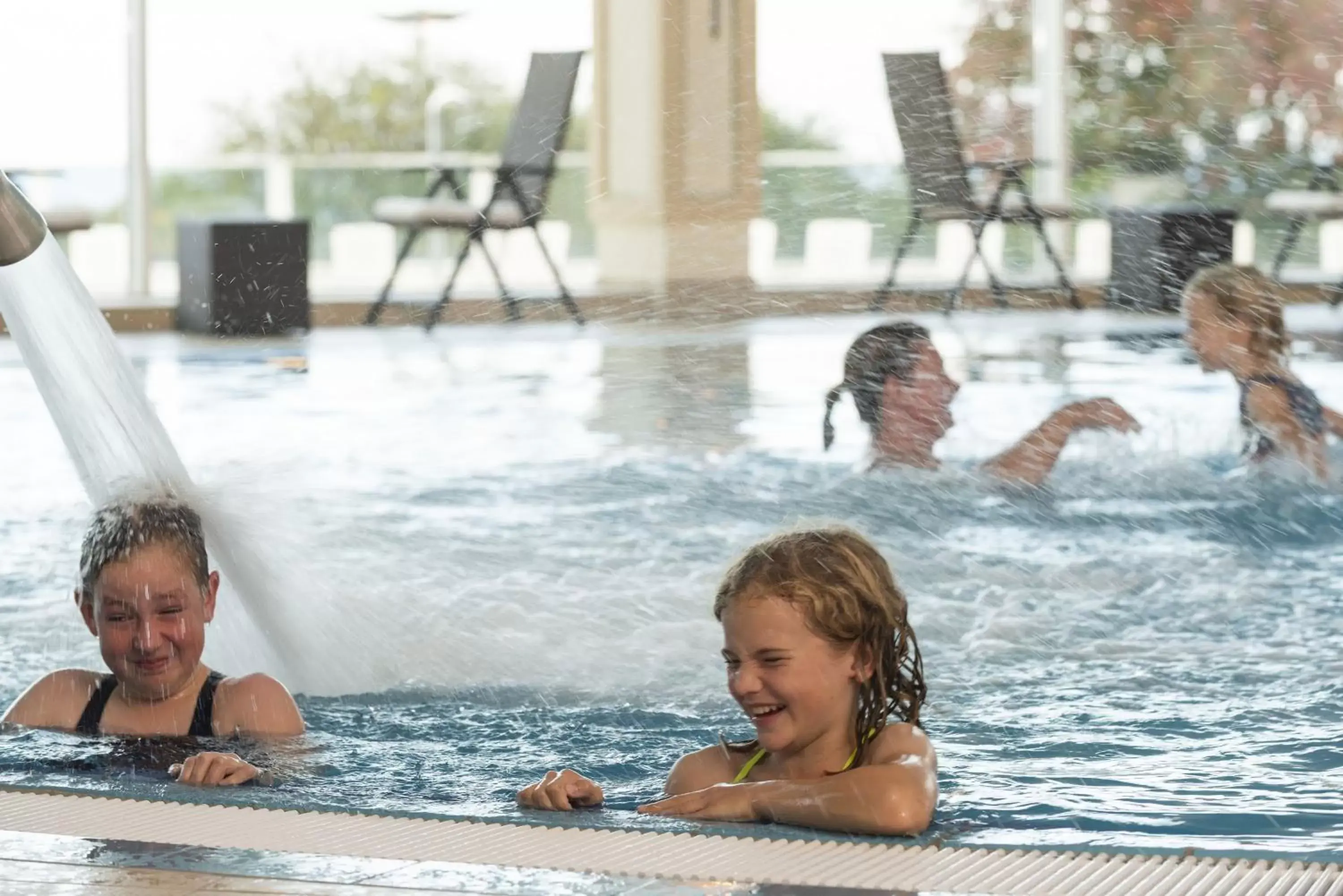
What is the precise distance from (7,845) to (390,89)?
35.6 feet

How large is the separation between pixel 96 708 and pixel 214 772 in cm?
58

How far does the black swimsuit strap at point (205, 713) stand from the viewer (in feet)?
9.53

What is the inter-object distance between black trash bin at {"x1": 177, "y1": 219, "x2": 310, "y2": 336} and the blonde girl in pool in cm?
761

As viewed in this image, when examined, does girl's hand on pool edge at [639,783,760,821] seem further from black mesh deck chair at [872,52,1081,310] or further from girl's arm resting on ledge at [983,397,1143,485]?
black mesh deck chair at [872,52,1081,310]

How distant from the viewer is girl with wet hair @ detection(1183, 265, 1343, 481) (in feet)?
18.2

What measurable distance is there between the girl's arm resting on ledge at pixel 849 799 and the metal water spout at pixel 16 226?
151 centimetres

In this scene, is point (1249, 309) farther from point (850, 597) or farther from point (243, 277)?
point (243, 277)

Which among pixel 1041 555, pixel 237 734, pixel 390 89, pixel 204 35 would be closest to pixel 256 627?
pixel 237 734

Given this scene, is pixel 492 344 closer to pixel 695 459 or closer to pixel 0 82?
pixel 695 459

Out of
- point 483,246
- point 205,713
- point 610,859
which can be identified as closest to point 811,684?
point 610,859

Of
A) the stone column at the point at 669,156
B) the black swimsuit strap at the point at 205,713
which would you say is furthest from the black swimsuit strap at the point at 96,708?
the stone column at the point at 669,156

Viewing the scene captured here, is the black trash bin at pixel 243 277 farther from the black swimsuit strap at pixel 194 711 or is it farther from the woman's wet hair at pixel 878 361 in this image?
the black swimsuit strap at pixel 194 711

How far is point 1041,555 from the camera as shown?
495 centimetres

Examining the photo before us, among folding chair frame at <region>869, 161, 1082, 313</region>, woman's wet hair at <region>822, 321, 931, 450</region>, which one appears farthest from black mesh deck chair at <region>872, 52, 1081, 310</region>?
woman's wet hair at <region>822, 321, 931, 450</region>
